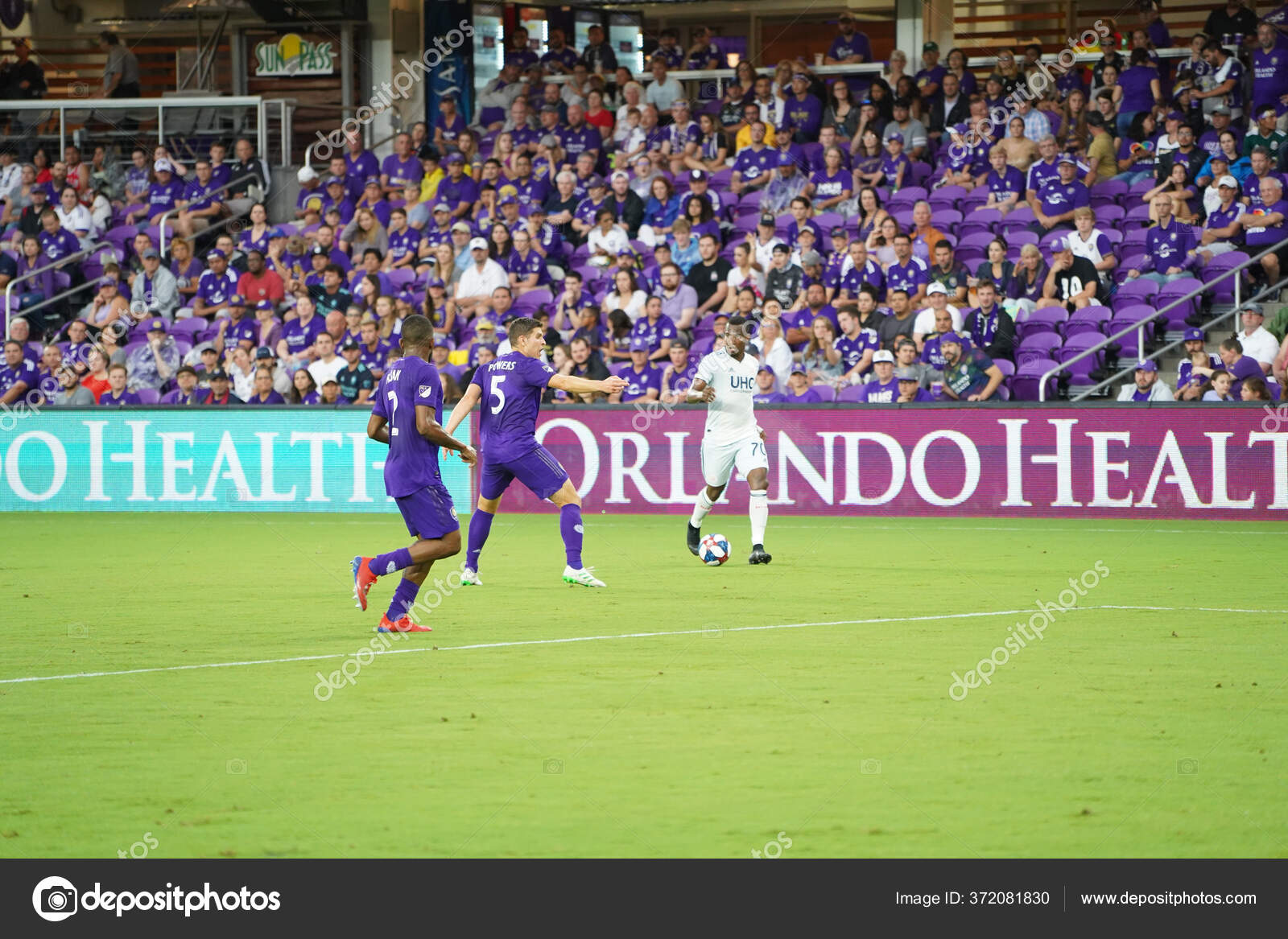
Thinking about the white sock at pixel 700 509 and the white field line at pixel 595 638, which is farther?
the white sock at pixel 700 509

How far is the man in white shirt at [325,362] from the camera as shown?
2386 cm

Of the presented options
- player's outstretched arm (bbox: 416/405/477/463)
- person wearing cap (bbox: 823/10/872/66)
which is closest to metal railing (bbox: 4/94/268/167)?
person wearing cap (bbox: 823/10/872/66)

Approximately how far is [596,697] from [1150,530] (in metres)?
11.7

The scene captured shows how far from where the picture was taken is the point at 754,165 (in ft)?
83.9

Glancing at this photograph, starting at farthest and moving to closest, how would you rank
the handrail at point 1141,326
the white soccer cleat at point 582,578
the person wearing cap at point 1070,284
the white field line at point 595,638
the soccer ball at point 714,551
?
the person wearing cap at point 1070,284, the handrail at point 1141,326, the soccer ball at point 714,551, the white soccer cleat at point 582,578, the white field line at point 595,638

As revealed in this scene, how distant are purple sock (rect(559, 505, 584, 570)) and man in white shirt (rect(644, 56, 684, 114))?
49.6ft

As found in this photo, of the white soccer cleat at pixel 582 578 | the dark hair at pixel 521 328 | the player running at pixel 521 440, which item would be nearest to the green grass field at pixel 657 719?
the white soccer cleat at pixel 582 578

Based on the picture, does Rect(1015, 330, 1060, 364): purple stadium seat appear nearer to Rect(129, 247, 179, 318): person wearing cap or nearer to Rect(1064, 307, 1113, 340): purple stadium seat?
Rect(1064, 307, 1113, 340): purple stadium seat

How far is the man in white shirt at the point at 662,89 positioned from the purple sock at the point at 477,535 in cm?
1470

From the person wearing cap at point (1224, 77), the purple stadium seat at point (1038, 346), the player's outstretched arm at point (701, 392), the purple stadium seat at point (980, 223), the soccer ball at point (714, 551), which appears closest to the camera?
the player's outstretched arm at point (701, 392)

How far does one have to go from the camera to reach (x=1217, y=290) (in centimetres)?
2167

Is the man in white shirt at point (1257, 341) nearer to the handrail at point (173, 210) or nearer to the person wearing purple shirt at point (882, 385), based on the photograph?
the person wearing purple shirt at point (882, 385)
